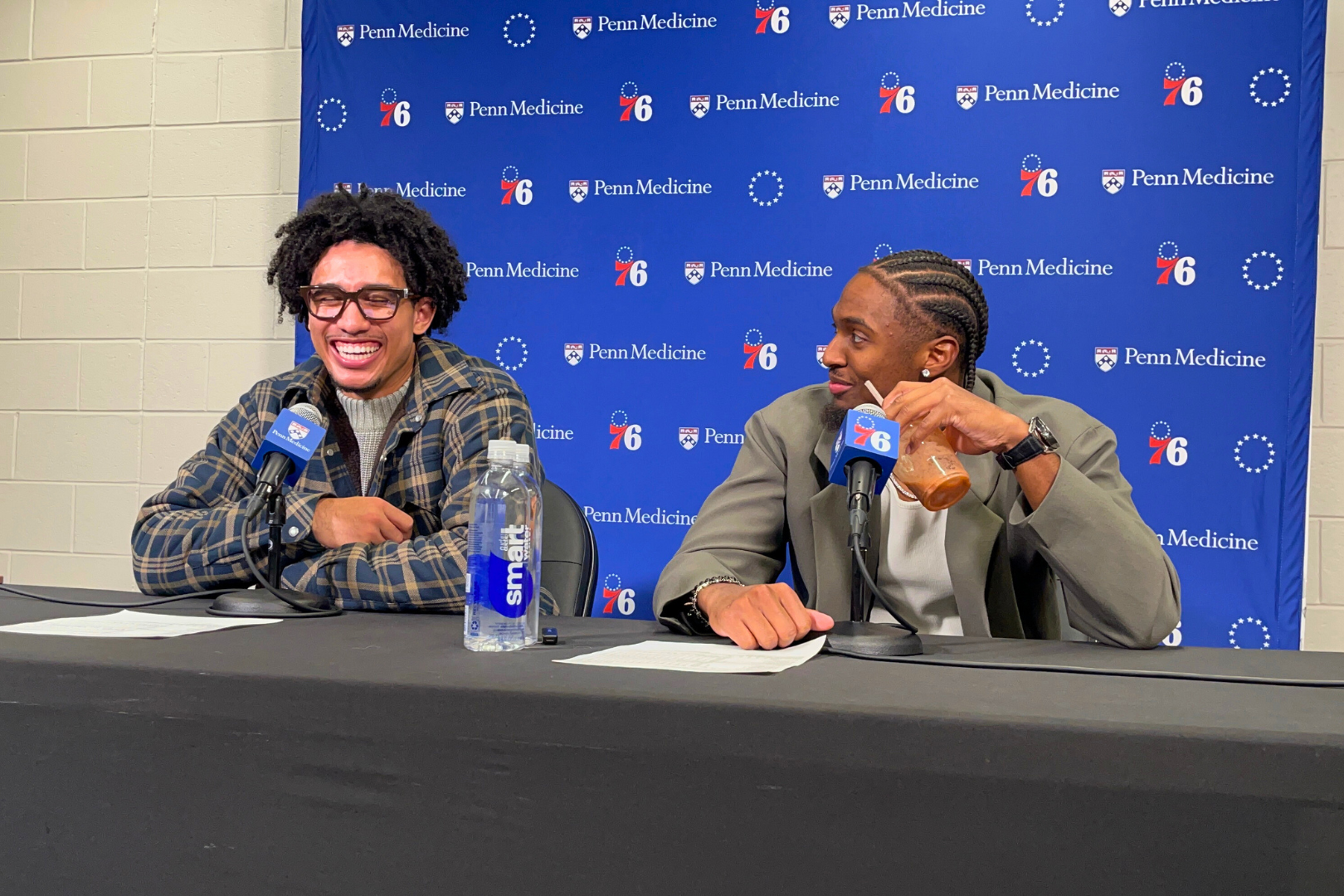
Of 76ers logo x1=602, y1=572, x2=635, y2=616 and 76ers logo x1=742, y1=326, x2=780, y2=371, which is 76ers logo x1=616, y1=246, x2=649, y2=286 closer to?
76ers logo x1=742, y1=326, x2=780, y2=371

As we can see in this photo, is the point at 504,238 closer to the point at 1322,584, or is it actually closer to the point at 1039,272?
the point at 1039,272

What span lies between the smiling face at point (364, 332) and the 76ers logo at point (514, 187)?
1.02 metres

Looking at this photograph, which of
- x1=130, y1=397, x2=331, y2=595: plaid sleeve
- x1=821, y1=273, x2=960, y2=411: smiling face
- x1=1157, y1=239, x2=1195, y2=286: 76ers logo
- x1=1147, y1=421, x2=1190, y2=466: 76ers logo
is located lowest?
x1=130, y1=397, x2=331, y2=595: plaid sleeve

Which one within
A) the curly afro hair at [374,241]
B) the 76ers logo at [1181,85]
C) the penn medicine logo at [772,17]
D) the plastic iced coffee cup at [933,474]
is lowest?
the plastic iced coffee cup at [933,474]

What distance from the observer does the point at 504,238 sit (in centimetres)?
296

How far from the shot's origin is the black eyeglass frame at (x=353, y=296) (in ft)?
6.07

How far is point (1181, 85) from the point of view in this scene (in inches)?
102

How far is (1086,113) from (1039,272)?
16.0 inches

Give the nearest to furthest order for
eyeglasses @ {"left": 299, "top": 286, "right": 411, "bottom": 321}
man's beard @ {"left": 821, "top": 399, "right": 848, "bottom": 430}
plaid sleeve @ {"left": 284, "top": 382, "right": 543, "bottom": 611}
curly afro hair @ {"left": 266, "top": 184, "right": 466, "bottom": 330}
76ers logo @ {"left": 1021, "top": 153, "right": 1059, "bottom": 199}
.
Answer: plaid sleeve @ {"left": 284, "top": 382, "right": 543, "bottom": 611}, man's beard @ {"left": 821, "top": 399, "right": 848, "bottom": 430}, eyeglasses @ {"left": 299, "top": 286, "right": 411, "bottom": 321}, curly afro hair @ {"left": 266, "top": 184, "right": 466, "bottom": 330}, 76ers logo @ {"left": 1021, "top": 153, "right": 1059, "bottom": 199}

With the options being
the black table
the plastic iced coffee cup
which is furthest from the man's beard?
the black table

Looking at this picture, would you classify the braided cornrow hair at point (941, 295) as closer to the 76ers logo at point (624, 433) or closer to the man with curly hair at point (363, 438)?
the man with curly hair at point (363, 438)

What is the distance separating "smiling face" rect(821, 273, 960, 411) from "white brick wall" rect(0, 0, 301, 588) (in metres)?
2.00

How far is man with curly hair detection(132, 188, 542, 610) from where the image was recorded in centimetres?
155

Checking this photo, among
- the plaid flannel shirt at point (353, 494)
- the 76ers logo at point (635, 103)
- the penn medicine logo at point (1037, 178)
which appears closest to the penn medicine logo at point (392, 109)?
the 76ers logo at point (635, 103)
